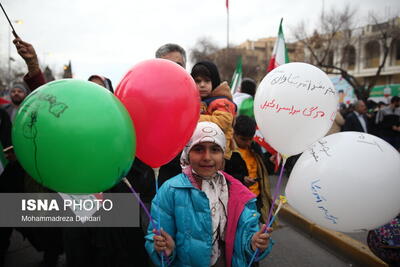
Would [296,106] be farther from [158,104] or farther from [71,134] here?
[71,134]

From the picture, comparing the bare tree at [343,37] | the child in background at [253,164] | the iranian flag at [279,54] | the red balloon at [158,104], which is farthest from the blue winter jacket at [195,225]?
the bare tree at [343,37]

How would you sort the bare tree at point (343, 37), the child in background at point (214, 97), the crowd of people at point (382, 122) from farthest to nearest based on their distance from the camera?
1. the bare tree at point (343, 37)
2. the crowd of people at point (382, 122)
3. the child in background at point (214, 97)

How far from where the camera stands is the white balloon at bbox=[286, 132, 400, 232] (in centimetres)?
131

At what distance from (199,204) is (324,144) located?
0.78 m

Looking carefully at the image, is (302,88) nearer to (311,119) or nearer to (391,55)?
(311,119)

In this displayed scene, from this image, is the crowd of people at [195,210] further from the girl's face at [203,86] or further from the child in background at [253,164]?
the child in background at [253,164]

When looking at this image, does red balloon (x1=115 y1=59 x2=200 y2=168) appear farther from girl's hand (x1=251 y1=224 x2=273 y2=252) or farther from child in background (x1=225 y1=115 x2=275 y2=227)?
child in background (x1=225 y1=115 x2=275 y2=227)

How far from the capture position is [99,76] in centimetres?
255

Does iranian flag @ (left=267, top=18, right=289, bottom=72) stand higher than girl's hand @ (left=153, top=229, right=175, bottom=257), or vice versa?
iranian flag @ (left=267, top=18, right=289, bottom=72)

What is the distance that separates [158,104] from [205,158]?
1.64 feet

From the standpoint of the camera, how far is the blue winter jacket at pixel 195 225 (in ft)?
4.93

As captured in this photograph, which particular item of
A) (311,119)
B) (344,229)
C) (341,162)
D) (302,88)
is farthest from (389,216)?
(302,88)

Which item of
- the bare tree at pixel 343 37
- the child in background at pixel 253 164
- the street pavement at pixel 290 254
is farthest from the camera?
the bare tree at pixel 343 37

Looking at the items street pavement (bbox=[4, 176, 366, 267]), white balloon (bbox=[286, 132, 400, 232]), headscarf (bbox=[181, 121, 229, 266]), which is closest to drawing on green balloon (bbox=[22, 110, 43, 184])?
headscarf (bbox=[181, 121, 229, 266])
